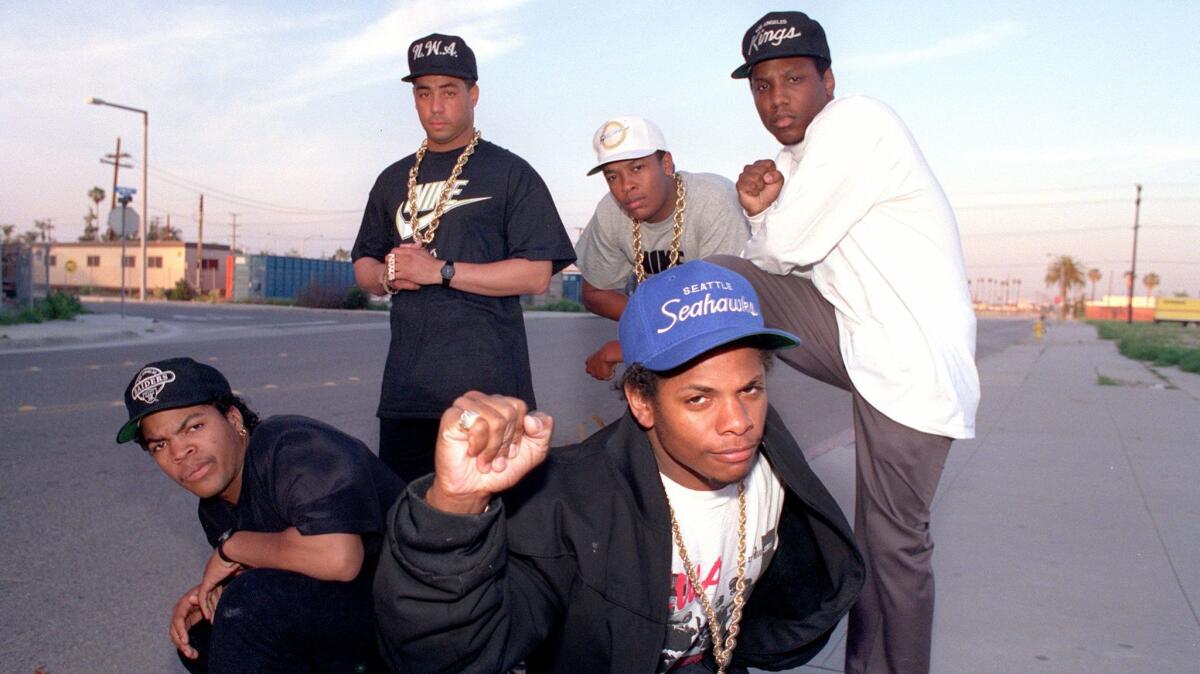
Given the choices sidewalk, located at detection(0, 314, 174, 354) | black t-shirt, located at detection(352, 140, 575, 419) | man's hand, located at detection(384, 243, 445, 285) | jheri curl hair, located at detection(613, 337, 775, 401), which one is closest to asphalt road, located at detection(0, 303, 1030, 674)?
black t-shirt, located at detection(352, 140, 575, 419)

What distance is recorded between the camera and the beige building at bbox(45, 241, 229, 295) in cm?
6088

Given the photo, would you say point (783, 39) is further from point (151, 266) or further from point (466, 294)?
point (151, 266)

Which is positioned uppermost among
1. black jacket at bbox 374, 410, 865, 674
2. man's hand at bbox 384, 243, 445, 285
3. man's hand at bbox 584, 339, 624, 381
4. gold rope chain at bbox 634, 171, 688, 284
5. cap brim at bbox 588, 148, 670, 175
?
cap brim at bbox 588, 148, 670, 175

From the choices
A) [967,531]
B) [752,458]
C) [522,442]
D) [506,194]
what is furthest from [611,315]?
[967,531]

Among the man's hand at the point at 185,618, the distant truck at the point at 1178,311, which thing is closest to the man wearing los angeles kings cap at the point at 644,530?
the man's hand at the point at 185,618

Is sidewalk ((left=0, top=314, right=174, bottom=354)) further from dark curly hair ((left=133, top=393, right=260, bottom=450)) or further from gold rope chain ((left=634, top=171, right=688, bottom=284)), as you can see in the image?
gold rope chain ((left=634, top=171, right=688, bottom=284))

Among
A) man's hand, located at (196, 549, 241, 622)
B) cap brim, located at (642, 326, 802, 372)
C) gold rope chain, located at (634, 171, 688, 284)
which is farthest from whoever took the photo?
gold rope chain, located at (634, 171, 688, 284)

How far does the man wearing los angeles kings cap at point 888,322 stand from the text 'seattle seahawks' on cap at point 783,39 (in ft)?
0.65

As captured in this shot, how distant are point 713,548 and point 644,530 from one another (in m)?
0.30

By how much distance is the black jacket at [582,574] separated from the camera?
1584 mm

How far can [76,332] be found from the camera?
59.7 ft

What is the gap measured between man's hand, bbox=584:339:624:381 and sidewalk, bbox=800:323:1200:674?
4.85 ft

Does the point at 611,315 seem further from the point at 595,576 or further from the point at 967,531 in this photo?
the point at 967,531

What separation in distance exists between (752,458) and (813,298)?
0.83 meters
